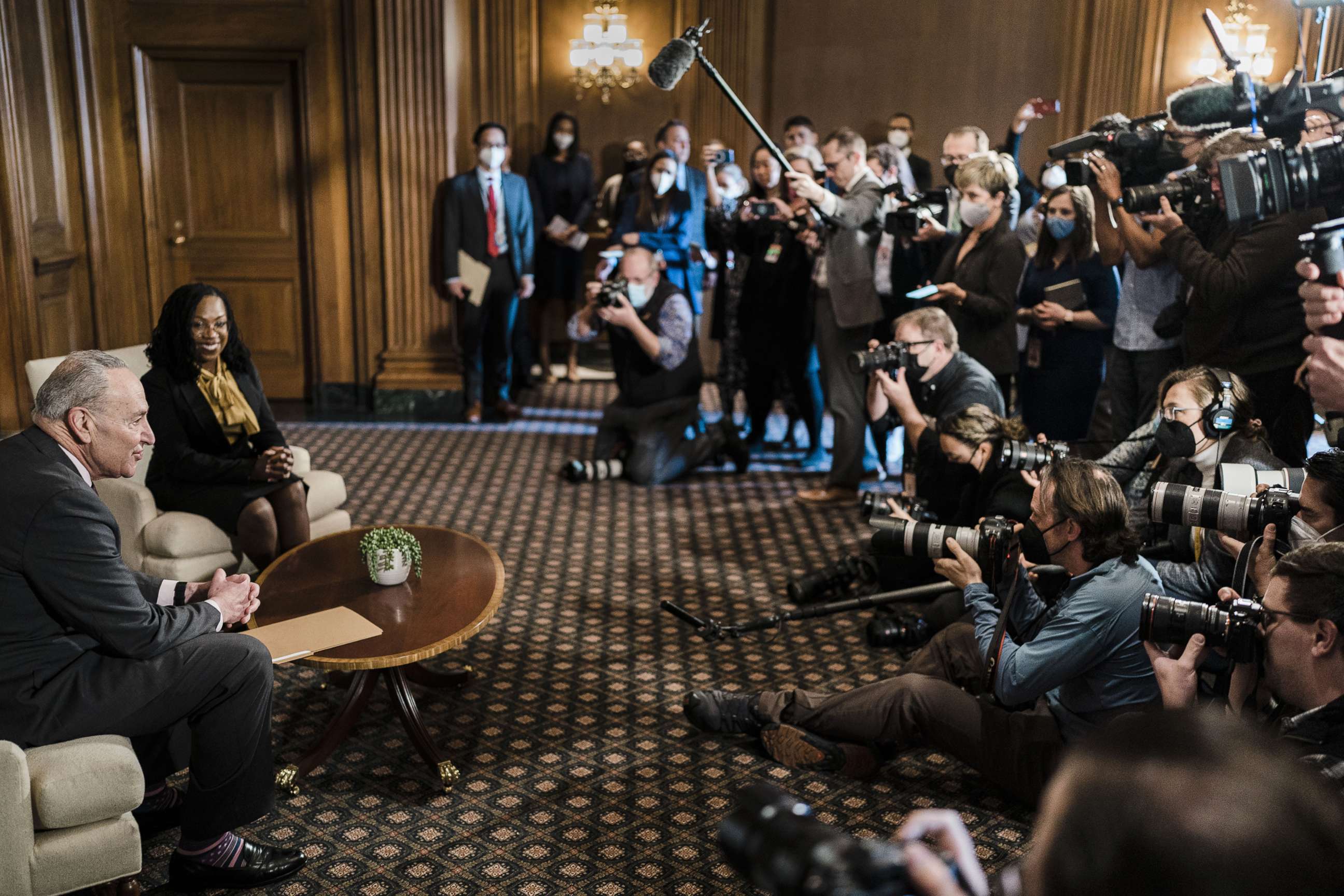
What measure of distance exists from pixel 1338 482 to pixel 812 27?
658 centimetres

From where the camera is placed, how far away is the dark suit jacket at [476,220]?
6.93 metres

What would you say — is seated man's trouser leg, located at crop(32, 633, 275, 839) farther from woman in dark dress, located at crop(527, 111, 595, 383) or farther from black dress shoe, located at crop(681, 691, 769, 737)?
woman in dark dress, located at crop(527, 111, 595, 383)

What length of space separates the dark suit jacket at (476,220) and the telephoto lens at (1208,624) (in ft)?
17.2

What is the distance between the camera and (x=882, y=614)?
418 cm

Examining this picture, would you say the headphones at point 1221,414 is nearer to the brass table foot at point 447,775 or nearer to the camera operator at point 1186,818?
the brass table foot at point 447,775

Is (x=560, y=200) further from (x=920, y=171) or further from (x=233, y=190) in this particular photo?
(x=920, y=171)

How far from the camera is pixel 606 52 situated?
844 cm

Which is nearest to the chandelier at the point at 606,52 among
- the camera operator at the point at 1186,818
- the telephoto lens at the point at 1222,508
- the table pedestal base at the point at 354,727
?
the table pedestal base at the point at 354,727

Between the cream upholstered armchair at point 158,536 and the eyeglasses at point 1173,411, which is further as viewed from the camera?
the cream upholstered armchair at point 158,536

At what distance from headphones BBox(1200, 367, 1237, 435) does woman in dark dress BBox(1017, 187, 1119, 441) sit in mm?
1548

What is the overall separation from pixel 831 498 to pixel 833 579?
4.39 ft

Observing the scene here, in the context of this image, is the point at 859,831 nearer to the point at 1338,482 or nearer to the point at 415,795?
the point at 415,795

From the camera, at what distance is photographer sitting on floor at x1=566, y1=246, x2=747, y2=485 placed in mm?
5762

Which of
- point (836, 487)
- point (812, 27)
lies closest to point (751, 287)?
point (836, 487)
